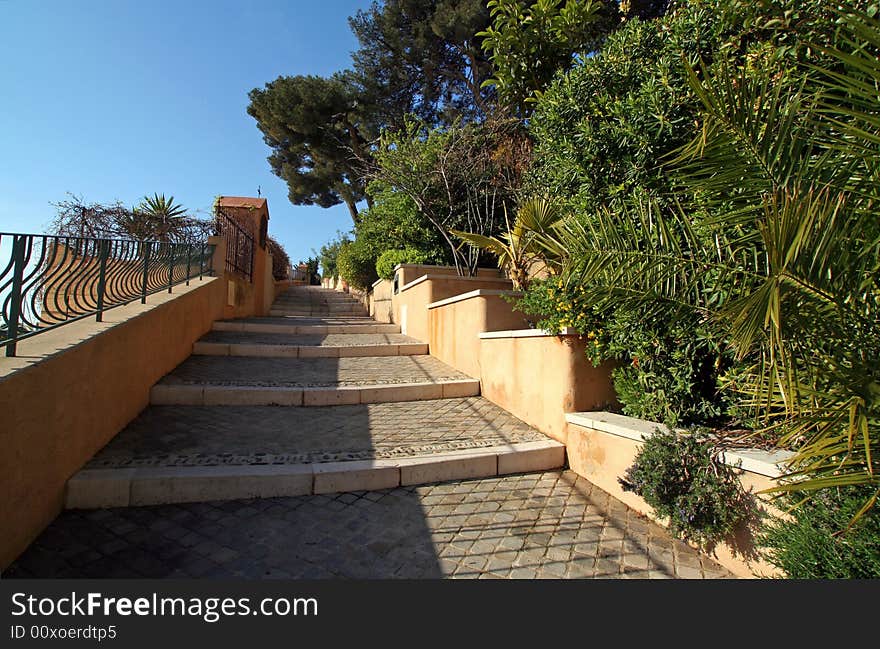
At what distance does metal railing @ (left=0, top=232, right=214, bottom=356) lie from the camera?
103 inches

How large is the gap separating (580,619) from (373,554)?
1.17m

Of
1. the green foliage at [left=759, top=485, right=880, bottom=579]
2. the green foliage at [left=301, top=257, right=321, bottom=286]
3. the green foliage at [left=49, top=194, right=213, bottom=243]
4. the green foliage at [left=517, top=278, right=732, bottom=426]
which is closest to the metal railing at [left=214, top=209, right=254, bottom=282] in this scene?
the green foliage at [left=49, top=194, right=213, bottom=243]

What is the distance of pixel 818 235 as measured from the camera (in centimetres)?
157

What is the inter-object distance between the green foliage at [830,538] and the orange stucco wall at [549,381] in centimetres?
182

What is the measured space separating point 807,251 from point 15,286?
425cm

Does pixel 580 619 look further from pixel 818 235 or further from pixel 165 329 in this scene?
pixel 165 329

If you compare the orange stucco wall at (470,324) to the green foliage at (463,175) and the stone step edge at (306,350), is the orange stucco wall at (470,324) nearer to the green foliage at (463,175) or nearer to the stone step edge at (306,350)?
the stone step edge at (306,350)

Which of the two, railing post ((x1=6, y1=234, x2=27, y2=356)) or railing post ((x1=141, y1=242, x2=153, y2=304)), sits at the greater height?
railing post ((x1=141, y1=242, x2=153, y2=304))

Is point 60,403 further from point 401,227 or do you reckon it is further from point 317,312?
point 317,312

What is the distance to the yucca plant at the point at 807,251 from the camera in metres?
1.55

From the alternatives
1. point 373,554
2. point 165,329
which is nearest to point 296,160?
point 165,329

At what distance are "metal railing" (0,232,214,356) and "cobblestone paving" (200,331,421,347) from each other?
1.62 metres

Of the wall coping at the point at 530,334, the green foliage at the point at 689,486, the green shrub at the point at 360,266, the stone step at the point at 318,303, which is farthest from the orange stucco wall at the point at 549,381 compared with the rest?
the stone step at the point at 318,303

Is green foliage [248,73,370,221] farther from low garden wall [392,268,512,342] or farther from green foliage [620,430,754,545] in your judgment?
green foliage [620,430,754,545]
